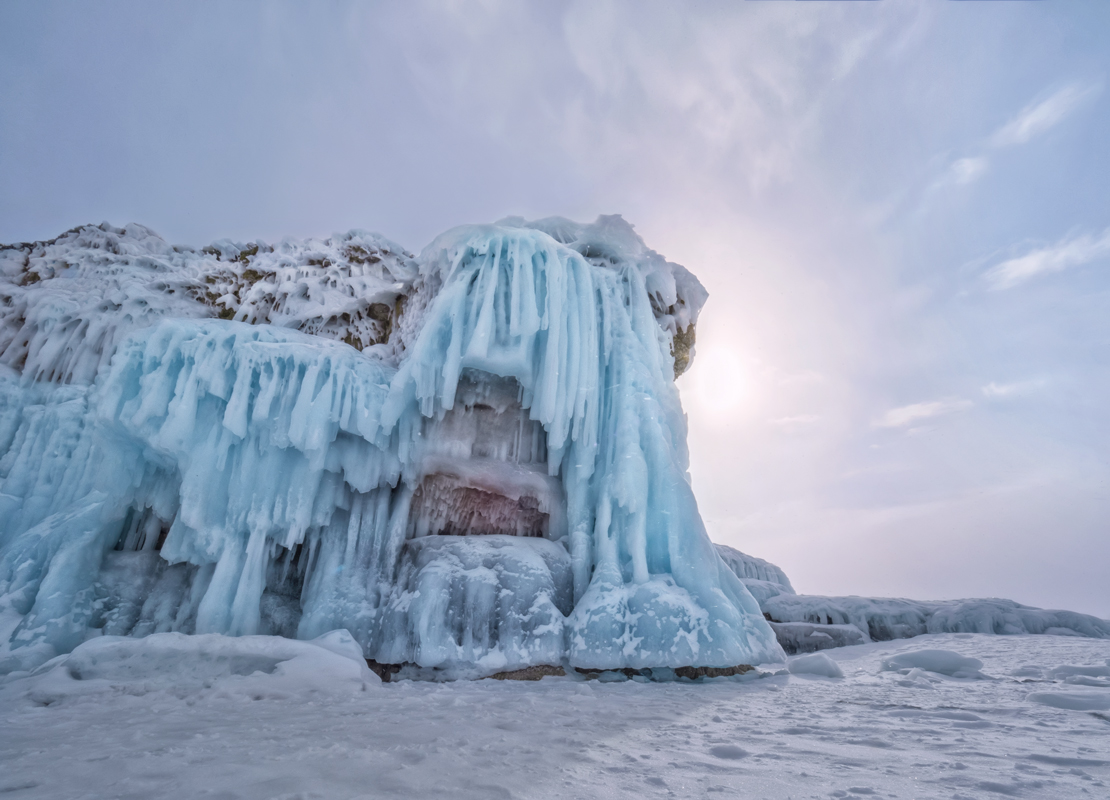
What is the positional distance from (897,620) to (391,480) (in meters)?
13.9

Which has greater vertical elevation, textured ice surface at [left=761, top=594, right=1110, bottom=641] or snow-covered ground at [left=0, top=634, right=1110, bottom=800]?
textured ice surface at [left=761, top=594, right=1110, bottom=641]

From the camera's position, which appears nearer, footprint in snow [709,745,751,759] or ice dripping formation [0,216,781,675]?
footprint in snow [709,745,751,759]

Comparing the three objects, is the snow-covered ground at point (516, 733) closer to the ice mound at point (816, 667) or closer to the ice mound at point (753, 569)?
the ice mound at point (816, 667)

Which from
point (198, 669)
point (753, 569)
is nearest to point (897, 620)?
point (753, 569)

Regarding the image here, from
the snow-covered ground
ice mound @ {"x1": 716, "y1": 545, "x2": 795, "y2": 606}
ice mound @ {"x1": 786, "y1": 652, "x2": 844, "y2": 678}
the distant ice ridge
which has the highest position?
ice mound @ {"x1": 716, "y1": 545, "x2": 795, "y2": 606}

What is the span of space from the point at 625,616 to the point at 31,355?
39.2ft

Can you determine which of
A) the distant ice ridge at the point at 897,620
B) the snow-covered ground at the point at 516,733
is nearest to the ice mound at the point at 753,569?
the distant ice ridge at the point at 897,620

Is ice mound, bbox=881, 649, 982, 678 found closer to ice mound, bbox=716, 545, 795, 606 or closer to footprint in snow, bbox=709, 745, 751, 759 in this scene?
footprint in snow, bbox=709, 745, 751, 759

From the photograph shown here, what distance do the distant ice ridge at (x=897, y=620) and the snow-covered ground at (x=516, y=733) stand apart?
6.96 meters

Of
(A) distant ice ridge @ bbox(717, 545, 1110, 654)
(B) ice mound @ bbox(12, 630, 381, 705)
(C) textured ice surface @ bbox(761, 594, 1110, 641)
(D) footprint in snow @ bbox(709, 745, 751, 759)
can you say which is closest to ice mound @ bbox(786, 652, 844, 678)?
(D) footprint in snow @ bbox(709, 745, 751, 759)

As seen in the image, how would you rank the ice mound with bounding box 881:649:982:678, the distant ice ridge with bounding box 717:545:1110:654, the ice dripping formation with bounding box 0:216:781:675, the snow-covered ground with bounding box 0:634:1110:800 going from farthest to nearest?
the distant ice ridge with bounding box 717:545:1110:654, the ice dripping formation with bounding box 0:216:781:675, the ice mound with bounding box 881:649:982:678, the snow-covered ground with bounding box 0:634:1110:800

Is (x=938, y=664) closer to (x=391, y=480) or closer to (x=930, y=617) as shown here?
(x=391, y=480)

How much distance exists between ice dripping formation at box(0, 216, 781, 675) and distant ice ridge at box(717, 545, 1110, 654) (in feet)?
20.4

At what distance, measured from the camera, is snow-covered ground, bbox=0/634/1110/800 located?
90.4 inches
